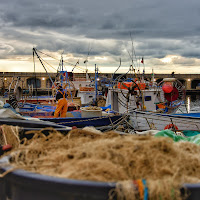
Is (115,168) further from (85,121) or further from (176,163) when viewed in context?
(85,121)

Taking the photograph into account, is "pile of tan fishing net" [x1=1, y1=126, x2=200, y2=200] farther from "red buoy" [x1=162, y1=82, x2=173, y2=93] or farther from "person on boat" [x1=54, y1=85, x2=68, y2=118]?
"person on boat" [x1=54, y1=85, x2=68, y2=118]

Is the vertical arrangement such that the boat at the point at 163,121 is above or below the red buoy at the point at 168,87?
below

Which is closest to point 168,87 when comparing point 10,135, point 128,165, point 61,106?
point 61,106

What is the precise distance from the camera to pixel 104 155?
2.00 m

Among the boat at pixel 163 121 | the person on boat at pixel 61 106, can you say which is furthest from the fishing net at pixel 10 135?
the person on boat at pixel 61 106

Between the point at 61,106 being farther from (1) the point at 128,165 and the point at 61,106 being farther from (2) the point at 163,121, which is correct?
(1) the point at 128,165

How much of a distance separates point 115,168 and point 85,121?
7.48 meters

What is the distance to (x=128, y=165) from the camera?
1955 mm

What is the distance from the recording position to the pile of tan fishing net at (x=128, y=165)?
1.74m

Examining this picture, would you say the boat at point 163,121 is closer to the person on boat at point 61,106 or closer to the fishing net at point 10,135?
the person on boat at point 61,106

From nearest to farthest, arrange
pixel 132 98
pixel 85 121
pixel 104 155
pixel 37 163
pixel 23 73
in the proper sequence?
pixel 104 155, pixel 37 163, pixel 85 121, pixel 132 98, pixel 23 73

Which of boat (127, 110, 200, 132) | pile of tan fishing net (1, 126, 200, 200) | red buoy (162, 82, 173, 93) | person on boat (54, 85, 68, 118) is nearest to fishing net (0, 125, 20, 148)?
pile of tan fishing net (1, 126, 200, 200)

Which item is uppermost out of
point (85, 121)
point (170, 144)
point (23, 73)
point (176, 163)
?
point (23, 73)

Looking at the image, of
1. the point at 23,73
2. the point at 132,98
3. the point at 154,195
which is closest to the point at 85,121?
the point at 132,98
